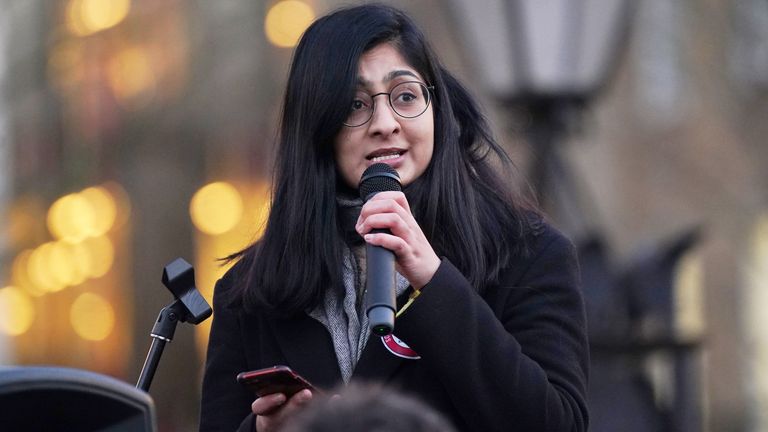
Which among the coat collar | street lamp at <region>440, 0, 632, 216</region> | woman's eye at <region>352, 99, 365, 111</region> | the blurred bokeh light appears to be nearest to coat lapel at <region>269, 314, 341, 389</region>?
the coat collar

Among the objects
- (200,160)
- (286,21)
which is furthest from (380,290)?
(200,160)

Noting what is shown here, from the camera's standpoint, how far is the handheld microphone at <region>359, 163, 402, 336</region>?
2.35 metres

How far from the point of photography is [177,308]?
286 centimetres

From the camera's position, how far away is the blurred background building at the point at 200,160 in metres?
16.1

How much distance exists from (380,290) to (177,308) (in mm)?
593

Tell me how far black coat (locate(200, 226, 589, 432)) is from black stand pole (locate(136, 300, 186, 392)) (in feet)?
0.64

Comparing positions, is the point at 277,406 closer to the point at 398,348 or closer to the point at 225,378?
the point at 398,348

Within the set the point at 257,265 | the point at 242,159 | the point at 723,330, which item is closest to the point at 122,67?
the point at 242,159

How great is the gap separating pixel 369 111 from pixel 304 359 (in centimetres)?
45

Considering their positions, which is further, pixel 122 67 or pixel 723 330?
pixel 723 330

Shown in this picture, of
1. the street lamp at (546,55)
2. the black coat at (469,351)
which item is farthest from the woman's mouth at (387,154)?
the street lamp at (546,55)

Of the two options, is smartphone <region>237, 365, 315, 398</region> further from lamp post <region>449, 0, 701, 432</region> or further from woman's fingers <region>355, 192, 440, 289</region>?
lamp post <region>449, 0, 701, 432</region>

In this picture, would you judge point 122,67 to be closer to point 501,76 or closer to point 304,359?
point 501,76

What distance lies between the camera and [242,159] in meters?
16.2
